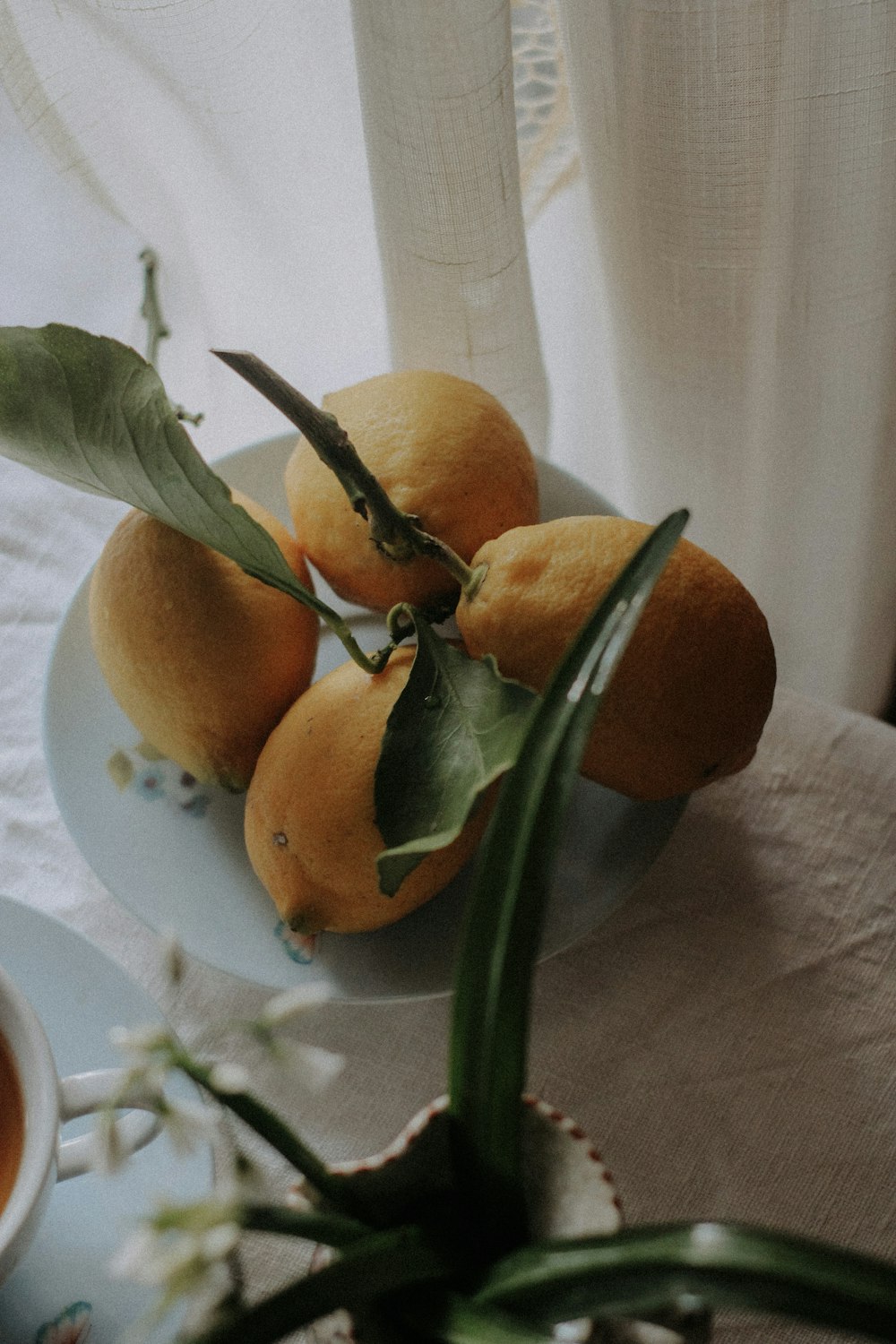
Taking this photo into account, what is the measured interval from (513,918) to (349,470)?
0.68 ft

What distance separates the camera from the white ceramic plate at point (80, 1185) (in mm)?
384

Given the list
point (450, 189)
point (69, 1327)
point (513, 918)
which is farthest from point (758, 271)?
point (69, 1327)

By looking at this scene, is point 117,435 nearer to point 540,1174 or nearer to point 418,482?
point 418,482

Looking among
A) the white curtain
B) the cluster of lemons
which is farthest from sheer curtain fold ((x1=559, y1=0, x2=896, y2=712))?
the cluster of lemons

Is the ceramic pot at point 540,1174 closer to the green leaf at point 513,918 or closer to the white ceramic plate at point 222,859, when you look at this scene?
the green leaf at point 513,918

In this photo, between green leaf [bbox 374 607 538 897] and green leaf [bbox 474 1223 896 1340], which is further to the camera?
green leaf [bbox 374 607 538 897]

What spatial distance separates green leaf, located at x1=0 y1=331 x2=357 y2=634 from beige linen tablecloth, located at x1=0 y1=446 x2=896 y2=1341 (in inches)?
7.1

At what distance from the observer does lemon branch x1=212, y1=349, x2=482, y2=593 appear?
0.41 meters

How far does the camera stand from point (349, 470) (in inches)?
16.4

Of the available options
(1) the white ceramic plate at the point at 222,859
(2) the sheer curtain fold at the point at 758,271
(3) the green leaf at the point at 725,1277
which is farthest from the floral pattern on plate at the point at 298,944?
(2) the sheer curtain fold at the point at 758,271

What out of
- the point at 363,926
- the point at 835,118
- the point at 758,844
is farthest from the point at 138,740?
the point at 835,118

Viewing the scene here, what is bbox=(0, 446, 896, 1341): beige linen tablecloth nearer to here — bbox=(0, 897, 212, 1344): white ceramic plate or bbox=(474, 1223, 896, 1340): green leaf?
bbox=(0, 897, 212, 1344): white ceramic plate

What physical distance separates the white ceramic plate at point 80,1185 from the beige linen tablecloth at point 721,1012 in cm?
4

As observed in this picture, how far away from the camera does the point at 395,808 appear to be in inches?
14.5
